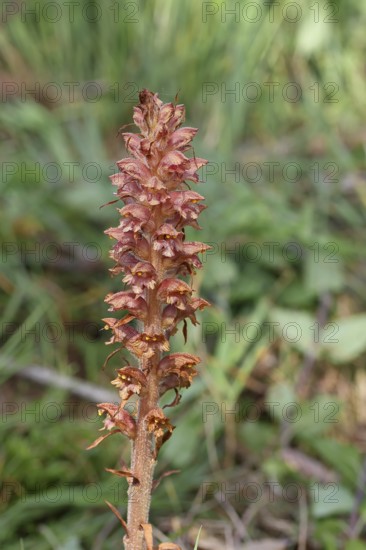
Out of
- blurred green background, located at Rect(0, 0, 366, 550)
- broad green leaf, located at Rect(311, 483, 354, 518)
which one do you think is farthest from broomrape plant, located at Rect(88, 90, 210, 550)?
broad green leaf, located at Rect(311, 483, 354, 518)

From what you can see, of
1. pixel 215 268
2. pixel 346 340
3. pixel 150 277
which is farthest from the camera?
pixel 215 268

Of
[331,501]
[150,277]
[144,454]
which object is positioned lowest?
[331,501]

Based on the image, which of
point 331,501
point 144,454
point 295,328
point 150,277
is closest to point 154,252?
point 150,277

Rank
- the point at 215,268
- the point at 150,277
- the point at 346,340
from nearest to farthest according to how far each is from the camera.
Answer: the point at 150,277
the point at 346,340
the point at 215,268

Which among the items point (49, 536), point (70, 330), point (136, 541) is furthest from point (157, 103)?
point (70, 330)

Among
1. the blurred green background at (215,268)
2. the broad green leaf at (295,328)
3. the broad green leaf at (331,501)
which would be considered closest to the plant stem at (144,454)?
the blurred green background at (215,268)

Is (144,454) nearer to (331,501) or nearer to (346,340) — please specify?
(331,501)

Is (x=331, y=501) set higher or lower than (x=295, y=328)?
lower
